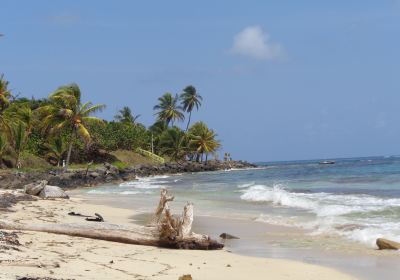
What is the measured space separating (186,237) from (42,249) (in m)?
2.74

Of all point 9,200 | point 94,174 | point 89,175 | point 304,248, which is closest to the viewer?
point 304,248

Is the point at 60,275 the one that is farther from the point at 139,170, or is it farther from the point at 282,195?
the point at 139,170

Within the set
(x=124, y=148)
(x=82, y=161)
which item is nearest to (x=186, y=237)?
(x=82, y=161)

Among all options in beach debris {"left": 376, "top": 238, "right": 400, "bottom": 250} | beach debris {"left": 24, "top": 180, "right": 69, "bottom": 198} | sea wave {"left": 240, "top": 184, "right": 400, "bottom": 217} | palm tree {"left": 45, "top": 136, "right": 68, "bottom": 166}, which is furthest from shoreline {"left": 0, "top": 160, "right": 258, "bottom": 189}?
beach debris {"left": 376, "top": 238, "right": 400, "bottom": 250}

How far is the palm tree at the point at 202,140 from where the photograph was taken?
72.8 meters

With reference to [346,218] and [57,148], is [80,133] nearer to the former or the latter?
[57,148]

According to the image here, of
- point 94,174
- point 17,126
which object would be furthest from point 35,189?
point 17,126

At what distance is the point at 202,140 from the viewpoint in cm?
7306

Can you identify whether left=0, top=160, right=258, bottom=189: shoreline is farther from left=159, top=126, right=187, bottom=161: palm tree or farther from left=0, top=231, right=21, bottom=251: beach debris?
left=0, top=231, right=21, bottom=251: beach debris

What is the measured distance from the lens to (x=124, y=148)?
6347 cm

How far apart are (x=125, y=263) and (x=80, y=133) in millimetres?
35751

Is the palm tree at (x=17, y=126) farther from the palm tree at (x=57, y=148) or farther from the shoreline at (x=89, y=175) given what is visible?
the palm tree at (x=57, y=148)

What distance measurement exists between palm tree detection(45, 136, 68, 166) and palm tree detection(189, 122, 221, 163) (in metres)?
25.2

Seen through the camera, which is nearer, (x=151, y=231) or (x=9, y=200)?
Result: (x=151, y=231)
